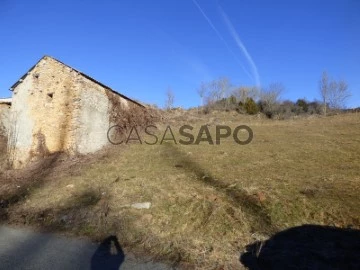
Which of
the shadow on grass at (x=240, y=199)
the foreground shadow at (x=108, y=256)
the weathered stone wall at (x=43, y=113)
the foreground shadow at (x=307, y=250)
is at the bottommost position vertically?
the foreground shadow at (x=108, y=256)

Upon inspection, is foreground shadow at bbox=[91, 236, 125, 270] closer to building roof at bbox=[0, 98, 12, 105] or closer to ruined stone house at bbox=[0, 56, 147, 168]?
ruined stone house at bbox=[0, 56, 147, 168]

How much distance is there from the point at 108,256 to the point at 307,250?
14.4 ft

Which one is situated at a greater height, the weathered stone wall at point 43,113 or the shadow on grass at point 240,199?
the weathered stone wall at point 43,113

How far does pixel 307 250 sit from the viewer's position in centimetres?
669

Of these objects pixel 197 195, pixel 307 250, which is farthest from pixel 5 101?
pixel 307 250

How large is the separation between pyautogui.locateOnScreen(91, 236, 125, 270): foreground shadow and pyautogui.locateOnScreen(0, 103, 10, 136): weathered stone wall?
15.7m

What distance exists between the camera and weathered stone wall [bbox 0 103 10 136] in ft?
67.8

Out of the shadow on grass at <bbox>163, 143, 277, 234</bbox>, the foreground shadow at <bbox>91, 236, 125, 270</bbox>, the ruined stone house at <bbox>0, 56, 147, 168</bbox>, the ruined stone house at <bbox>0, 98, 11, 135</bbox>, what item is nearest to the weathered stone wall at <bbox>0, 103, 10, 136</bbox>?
the ruined stone house at <bbox>0, 98, 11, 135</bbox>

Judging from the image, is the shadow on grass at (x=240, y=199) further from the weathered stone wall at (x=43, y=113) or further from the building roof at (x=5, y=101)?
the building roof at (x=5, y=101)

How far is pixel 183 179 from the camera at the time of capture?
40.1 ft

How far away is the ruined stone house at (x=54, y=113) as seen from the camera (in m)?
17.1

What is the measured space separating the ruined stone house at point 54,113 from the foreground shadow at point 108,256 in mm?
9989

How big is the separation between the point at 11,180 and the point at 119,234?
342 inches

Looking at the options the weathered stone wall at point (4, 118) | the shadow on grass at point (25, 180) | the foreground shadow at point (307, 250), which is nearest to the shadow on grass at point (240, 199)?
the foreground shadow at point (307, 250)
